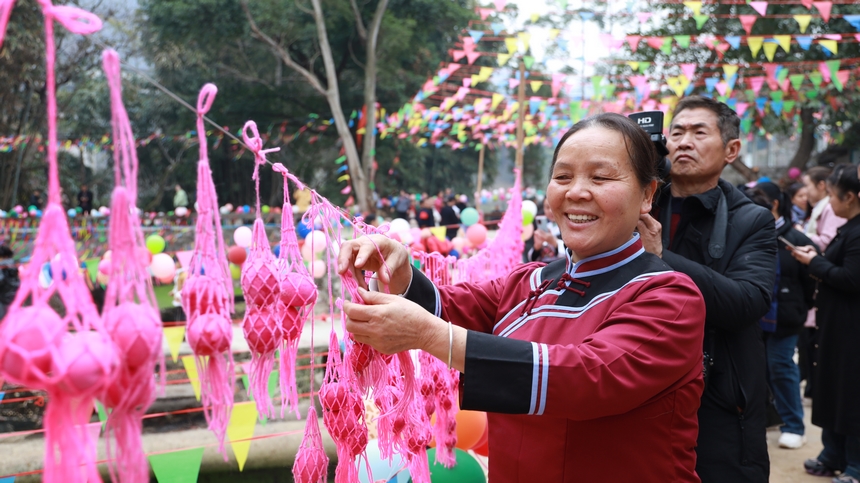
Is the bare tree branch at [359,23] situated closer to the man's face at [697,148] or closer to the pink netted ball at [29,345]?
the man's face at [697,148]

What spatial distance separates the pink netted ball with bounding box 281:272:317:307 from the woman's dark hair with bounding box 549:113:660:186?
2.10 ft

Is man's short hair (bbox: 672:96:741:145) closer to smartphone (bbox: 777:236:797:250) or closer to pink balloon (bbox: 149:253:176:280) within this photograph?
smartphone (bbox: 777:236:797:250)

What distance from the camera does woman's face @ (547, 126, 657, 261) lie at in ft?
4.11

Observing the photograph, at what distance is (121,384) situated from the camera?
0.85 metres

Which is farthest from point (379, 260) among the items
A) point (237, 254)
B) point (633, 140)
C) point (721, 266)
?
point (237, 254)

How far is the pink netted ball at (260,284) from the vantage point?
1379 mm

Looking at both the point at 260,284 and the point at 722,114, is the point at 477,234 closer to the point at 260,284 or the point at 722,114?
the point at 722,114

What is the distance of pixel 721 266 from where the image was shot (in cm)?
181

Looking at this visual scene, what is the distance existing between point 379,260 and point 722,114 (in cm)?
126

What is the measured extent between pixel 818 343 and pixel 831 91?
1164cm

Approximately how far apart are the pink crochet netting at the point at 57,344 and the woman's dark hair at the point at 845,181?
11.0 feet

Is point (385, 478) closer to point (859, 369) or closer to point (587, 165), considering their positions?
point (587, 165)

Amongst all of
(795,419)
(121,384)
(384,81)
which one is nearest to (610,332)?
(121,384)

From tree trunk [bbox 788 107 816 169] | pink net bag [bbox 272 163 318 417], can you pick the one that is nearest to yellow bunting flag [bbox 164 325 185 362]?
pink net bag [bbox 272 163 318 417]
